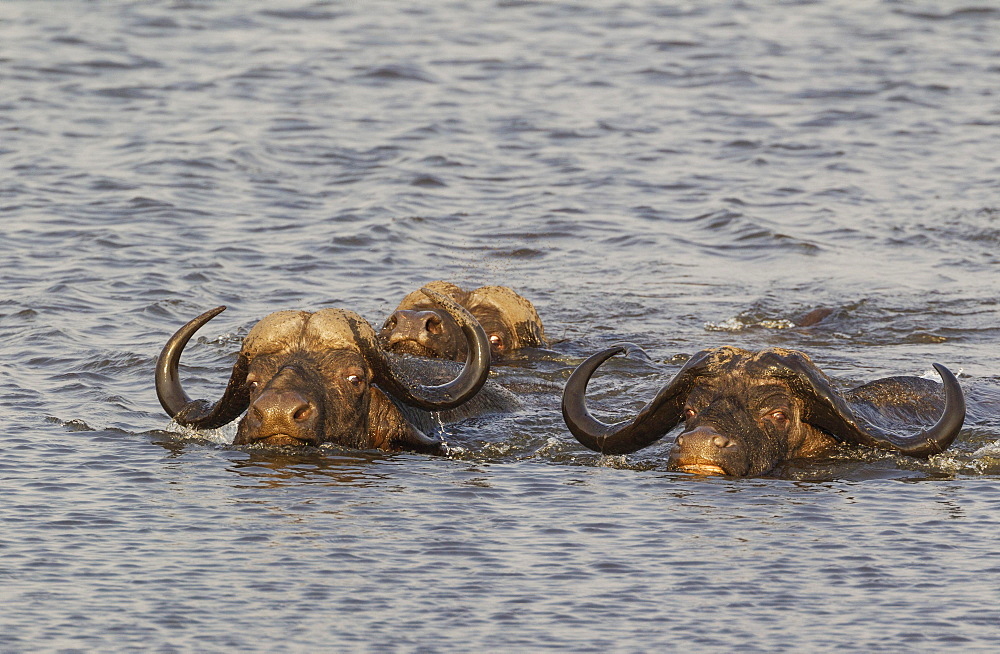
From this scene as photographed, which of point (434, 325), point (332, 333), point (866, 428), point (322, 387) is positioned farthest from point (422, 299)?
point (866, 428)

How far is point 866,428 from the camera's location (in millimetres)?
10453

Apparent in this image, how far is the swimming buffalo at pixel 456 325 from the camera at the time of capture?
43.9 ft

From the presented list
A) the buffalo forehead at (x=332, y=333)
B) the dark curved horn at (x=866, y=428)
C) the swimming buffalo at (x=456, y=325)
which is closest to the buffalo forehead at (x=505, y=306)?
the swimming buffalo at (x=456, y=325)

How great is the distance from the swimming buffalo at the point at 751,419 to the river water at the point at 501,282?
20cm

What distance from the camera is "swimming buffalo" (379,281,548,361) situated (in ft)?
43.9

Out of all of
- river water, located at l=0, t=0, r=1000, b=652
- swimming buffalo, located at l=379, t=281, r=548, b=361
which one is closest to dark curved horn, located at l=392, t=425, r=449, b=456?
river water, located at l=0, t=0, r=1000, b=652

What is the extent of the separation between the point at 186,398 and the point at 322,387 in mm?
1208

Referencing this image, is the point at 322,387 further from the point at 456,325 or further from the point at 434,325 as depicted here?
the point at 456,325

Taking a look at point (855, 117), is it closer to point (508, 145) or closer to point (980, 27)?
point (508, 145)

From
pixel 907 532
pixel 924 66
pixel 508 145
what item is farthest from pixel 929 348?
pixel 924 66

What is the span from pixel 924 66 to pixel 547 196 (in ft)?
39.9

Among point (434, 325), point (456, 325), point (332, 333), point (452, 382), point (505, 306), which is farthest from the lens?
point (505, 306)

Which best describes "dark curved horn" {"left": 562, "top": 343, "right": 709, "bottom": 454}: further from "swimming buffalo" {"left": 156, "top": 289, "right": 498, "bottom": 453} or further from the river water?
"swimming buffalo" {"left": 156, "top": 289, "right": 498, "bottom": 453}

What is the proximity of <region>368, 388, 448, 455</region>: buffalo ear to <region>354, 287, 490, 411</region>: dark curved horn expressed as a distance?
0.42ft
